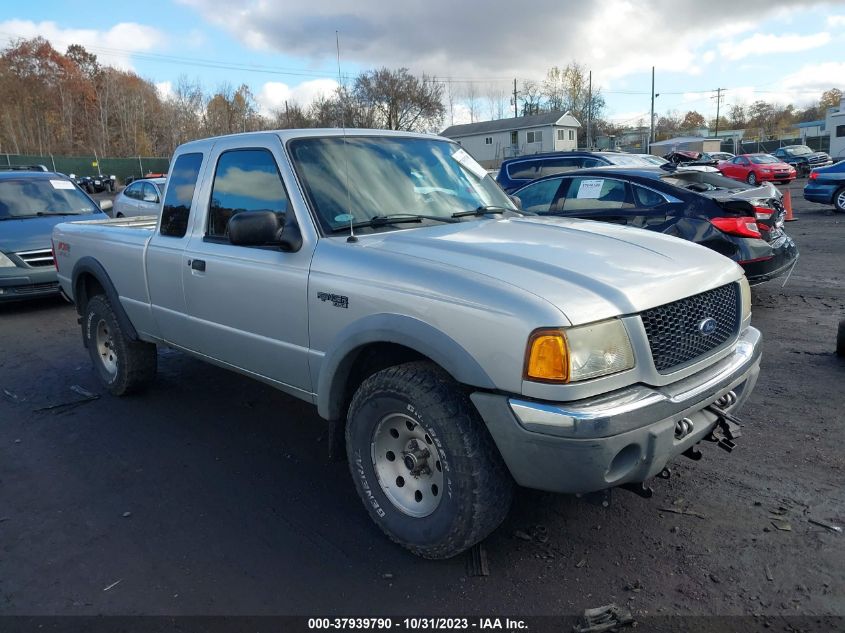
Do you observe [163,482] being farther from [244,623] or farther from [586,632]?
[586,632]

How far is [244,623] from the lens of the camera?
2.63 metres

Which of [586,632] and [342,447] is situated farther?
[342,447]

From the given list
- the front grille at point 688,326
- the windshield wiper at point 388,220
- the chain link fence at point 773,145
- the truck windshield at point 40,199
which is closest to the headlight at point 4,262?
the truck windshield at point 40,199

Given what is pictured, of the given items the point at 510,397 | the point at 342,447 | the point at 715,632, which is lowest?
the point at 715,632

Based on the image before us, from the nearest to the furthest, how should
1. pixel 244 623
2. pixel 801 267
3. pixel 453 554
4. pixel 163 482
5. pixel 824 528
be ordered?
pixel 244 623 < pixel 453 554 < pixel 824 528 < pixel 163 482 < pixel 801 267

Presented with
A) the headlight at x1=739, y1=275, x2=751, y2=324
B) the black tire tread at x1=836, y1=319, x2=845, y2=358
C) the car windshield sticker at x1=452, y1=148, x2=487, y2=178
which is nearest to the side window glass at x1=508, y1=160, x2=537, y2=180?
the black tire tread at x1=836, y1=319, x2=845, y2=358

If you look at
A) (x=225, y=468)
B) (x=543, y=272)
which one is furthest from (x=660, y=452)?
(x=225, y=468)

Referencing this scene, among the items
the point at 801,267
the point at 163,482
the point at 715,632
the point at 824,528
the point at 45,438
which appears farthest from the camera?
the point at 801,267

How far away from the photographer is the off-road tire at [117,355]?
522 centimetres

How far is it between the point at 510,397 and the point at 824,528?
1860 millimetres

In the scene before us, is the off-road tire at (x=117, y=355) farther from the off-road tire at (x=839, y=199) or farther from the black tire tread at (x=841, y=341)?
the off-road tire at (x=839, y=199)

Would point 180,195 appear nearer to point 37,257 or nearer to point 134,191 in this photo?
point 37,257

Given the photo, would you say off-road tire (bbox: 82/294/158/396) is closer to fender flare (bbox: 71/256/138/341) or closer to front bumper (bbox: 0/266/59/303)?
fender flare (bbox: 71/256/138/341)

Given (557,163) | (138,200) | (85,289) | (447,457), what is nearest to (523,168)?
(557,163)
